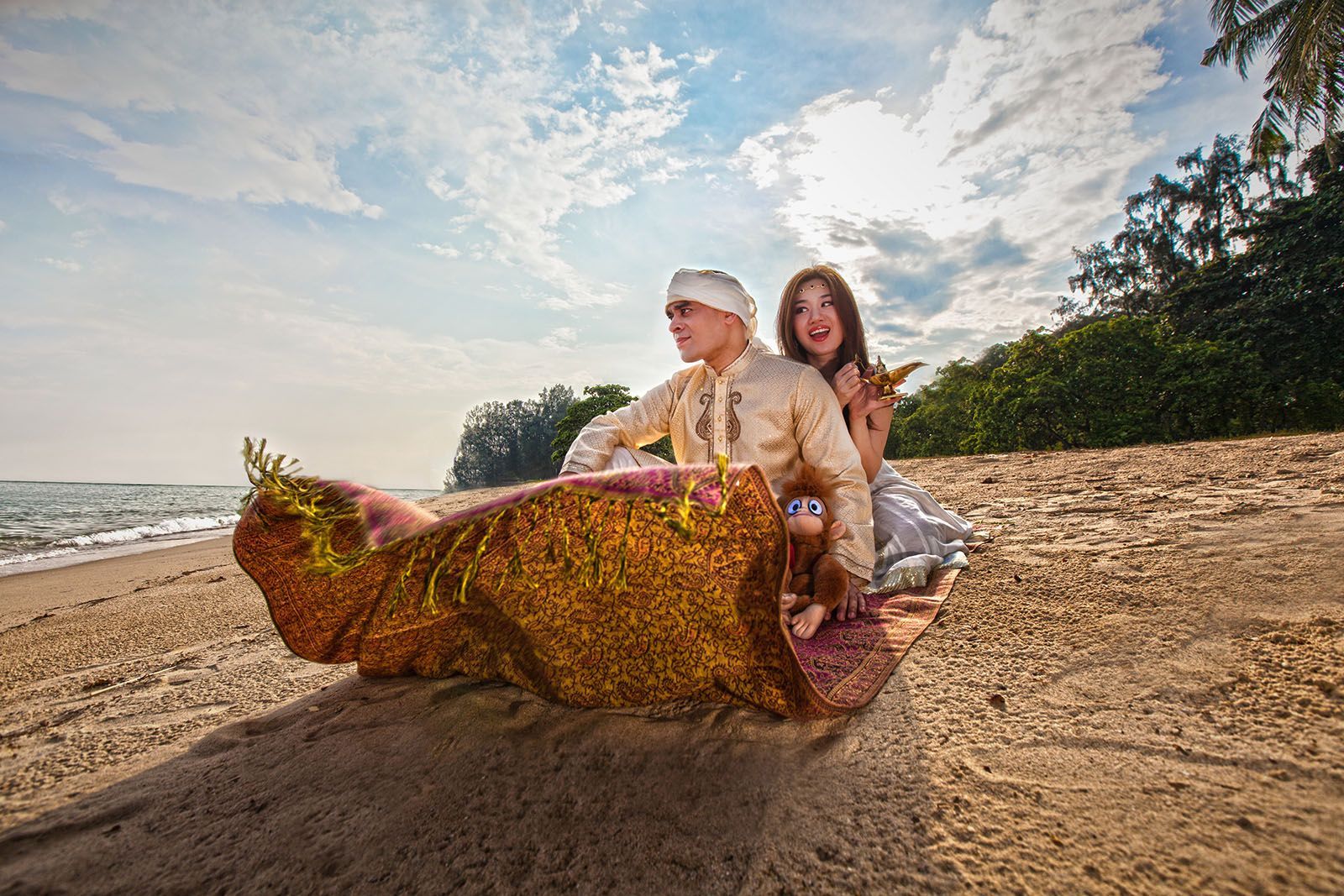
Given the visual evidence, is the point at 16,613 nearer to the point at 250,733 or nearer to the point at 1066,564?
the point at 250,733

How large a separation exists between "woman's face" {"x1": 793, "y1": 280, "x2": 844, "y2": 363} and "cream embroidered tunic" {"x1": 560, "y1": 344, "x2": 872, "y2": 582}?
1.30ft

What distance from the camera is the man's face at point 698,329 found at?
9.09ft

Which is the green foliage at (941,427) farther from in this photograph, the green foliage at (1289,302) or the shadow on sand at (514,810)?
the shadow on sand at (514,810)

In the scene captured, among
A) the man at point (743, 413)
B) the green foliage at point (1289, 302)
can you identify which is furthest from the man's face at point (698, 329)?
the green foliage at point (1289, 302)

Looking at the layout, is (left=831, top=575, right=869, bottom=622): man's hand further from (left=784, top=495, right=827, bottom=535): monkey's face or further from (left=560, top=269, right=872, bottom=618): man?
(left=784, top=495, right=827, bottom=535): monkey's face

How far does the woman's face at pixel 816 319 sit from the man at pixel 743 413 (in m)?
0.39

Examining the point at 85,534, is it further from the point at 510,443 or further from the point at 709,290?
the point at 510,443

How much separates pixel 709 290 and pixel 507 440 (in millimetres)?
49121

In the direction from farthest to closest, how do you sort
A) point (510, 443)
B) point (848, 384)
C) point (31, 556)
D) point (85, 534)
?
point (510, 443), point (85, 534), point (31, 556), point (848, 384)

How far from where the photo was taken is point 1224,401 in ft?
31.7

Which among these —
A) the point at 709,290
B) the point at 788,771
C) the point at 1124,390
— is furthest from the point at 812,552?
the point at 1124,390

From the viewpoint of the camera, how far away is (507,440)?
49531mm

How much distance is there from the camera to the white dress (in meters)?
2.94

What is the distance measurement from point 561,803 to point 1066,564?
263 cm
